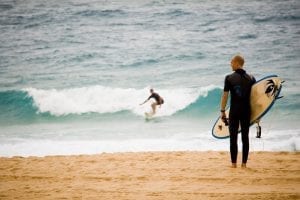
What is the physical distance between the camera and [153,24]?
20109 mm

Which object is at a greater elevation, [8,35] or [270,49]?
[8,35]

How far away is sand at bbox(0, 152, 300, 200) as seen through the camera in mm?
3789

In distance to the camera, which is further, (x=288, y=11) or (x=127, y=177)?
(x=288, y=11)

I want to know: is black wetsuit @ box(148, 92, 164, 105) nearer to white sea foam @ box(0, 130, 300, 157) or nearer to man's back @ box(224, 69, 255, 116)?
white sea foam @ box(0, 130, 300, 157)

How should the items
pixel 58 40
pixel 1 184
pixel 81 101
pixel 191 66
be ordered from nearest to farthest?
1. pixel 1 184
2. pixel 81 101
3. pixel 191 66
4. pixel 58 40

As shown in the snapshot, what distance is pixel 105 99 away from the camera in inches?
555

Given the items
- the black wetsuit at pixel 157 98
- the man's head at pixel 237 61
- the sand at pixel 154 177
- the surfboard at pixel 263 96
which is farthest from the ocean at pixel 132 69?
the man's head at pixel 237 61

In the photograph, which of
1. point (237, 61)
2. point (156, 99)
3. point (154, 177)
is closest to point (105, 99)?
point (156, 99)

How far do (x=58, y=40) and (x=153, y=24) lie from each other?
16.9ft

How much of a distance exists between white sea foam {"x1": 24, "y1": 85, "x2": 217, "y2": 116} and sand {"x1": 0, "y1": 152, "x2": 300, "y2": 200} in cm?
683

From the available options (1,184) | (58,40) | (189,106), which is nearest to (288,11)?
(189,106)

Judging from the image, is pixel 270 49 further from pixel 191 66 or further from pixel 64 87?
pixel 64 87

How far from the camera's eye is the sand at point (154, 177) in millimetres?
3789

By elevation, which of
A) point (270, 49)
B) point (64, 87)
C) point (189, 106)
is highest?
point (270, 49)
